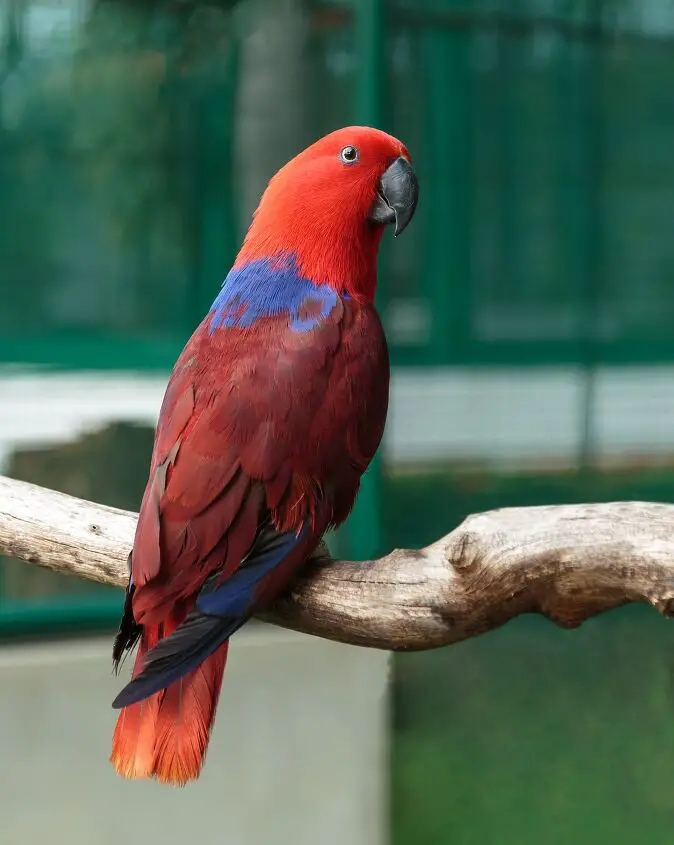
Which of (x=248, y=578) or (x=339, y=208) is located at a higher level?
(x=339, y=208)

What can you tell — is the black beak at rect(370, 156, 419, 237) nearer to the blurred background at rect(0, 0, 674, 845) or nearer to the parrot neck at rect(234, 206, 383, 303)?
the parrot neck at rect(234, 206, 383, 303)

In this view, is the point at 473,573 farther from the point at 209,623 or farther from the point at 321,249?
the point at 321,249

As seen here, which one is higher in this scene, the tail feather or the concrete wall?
the tail feather

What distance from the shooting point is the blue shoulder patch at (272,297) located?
6.06ft

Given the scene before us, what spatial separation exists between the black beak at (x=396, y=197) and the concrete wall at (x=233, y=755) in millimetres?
1689

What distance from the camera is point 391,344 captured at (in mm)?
3484

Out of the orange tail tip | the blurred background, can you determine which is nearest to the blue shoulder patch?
the orange tail tip

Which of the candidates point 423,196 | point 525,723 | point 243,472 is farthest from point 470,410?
point 243,472

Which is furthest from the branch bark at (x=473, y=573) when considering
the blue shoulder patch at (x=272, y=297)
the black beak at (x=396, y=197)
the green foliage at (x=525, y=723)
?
the green foliage at (x=525, y=723)

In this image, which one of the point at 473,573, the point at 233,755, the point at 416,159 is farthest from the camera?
the point at 416,159

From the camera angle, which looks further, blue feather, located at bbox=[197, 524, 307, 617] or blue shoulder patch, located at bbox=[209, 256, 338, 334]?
blue shoulder patch, located at bbox=[209, 256, 338, 334]

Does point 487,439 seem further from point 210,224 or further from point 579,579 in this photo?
point 579,579

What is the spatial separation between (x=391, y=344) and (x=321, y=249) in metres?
1.51

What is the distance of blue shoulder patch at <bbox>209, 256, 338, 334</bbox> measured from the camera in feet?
6.06
